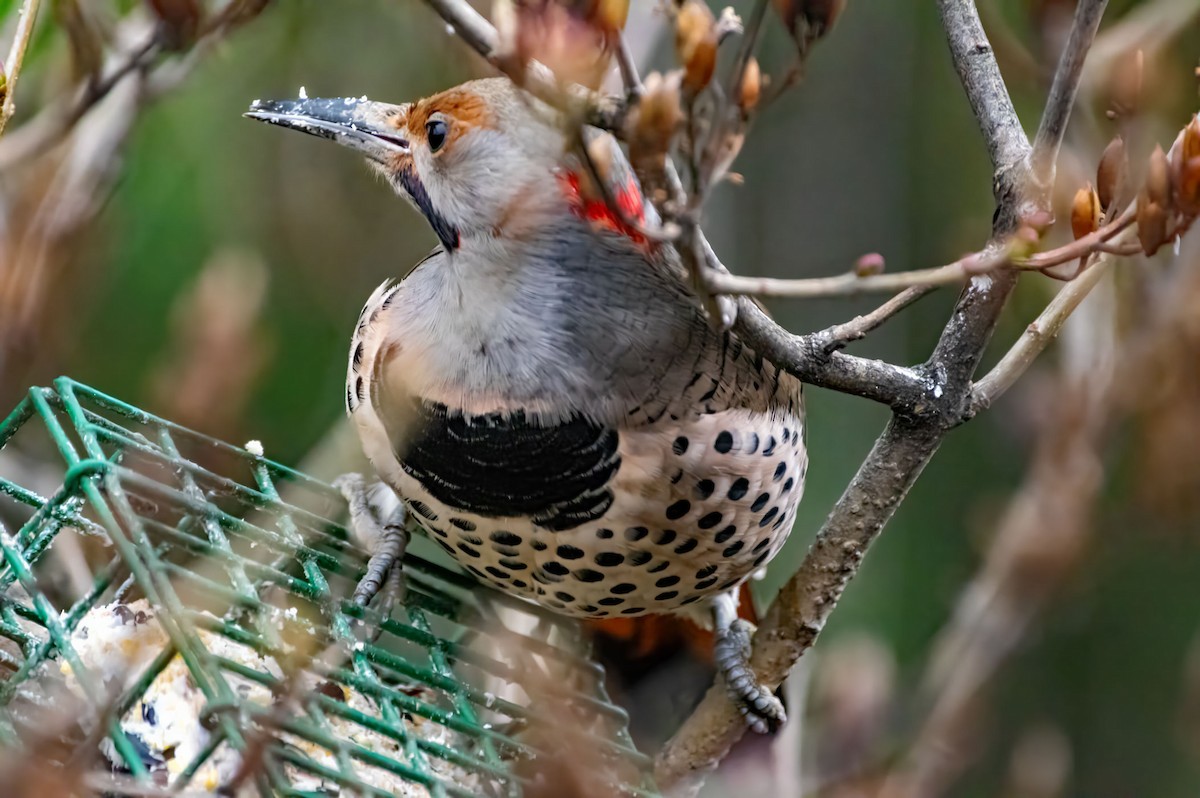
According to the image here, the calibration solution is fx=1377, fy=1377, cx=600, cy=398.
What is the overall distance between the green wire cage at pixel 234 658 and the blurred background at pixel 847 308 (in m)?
0.14

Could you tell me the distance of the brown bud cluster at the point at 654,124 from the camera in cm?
117

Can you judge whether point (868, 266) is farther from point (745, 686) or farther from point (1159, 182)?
point (745, 686)

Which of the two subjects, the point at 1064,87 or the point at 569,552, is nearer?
the point at 1064,87

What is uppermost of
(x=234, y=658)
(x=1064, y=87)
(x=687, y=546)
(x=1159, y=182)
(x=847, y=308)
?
(x=847, y=308)

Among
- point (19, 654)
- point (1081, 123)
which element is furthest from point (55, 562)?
point (1081, 123)

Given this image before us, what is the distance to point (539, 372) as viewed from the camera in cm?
195

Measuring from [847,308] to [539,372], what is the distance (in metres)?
2.98

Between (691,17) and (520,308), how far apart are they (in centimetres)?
83

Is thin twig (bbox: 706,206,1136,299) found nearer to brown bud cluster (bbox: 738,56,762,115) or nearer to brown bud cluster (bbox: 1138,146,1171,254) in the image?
brown bud cluster (bbox: 1138,146,1171,254)

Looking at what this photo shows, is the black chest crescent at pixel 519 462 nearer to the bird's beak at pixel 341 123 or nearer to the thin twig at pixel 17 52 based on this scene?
the bird's beak at pixel 341 123

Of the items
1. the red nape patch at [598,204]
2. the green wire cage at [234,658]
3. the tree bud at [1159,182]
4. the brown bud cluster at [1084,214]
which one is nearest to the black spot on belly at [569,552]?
the green wire cage at [234,658]

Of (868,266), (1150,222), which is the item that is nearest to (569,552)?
(868,266)

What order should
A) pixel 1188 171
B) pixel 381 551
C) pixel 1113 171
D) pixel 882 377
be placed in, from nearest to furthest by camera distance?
pixel 1188 171 < pixel 1113 171 < pixel 882 377 < pixel 381 551

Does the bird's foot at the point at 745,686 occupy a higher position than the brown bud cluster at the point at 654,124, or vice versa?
the brown bud cluster at the point at 654,124
